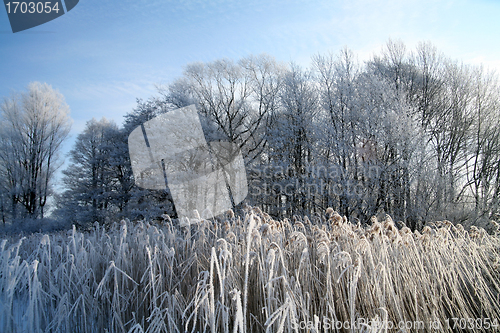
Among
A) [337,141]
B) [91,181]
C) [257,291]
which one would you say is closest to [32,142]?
[91,181]

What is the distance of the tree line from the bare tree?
346 mm

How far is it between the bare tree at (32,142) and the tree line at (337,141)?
0.35m

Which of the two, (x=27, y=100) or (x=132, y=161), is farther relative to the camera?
(x=27, y=100)

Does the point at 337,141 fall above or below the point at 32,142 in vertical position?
below

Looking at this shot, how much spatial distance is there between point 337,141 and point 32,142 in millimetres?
21518

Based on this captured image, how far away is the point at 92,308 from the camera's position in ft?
6.45

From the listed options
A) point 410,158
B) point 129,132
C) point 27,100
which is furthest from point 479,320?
point 27,100

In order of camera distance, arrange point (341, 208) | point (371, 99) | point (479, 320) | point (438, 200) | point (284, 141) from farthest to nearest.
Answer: point (284, 141), point (371, 99), point (341, 208), point (438, 200), point (479, 320)

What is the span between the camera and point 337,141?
42.0 feet

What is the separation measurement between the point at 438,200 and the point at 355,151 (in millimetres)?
4022

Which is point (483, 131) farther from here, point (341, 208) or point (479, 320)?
point (479, 320)
